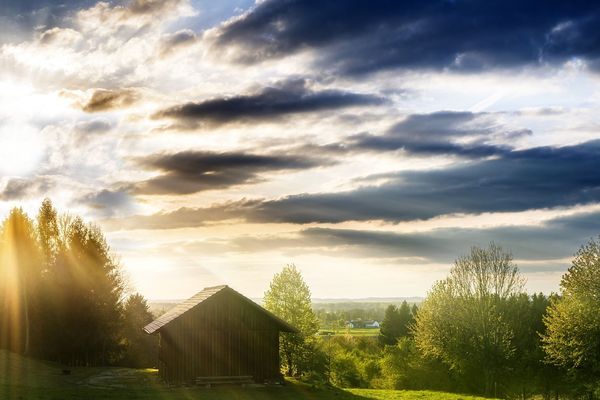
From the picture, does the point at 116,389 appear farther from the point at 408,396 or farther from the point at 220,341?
the point at 408,396

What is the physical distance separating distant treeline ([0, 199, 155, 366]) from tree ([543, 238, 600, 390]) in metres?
44.3

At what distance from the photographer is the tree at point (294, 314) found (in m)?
51.8

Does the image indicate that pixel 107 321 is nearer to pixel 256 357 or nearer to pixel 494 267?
pixel 256 357

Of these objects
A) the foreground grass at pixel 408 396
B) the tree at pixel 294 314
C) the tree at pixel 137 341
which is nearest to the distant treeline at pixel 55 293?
the tree at pixel 137 341

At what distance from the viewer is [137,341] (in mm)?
70750

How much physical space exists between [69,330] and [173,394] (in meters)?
28.9

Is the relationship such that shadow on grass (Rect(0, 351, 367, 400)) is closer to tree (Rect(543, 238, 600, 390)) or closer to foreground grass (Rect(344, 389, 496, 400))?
foreground grass (Rect(344, 389, 496, 400))

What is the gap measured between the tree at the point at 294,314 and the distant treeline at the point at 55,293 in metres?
18.7

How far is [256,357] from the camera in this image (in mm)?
40156

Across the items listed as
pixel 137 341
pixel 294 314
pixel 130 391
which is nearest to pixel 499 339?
pixel 294 314

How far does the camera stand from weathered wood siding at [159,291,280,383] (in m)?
38.6

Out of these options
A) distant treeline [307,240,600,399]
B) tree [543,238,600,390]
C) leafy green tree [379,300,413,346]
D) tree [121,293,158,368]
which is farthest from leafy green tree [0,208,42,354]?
leafy green tree [379,300,413,346]

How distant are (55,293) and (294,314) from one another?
83.4 feet

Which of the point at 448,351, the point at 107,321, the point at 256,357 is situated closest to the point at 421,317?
the point at 448,351
